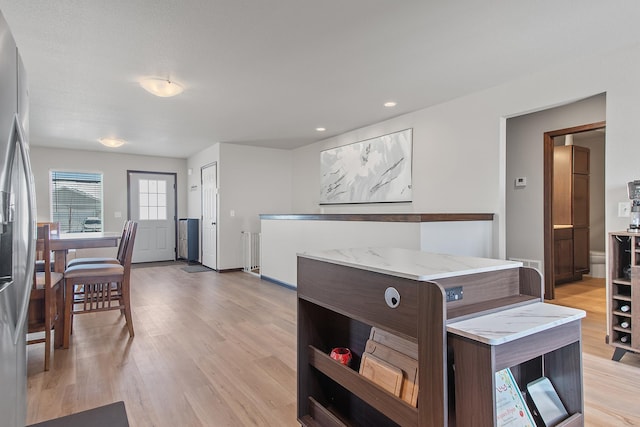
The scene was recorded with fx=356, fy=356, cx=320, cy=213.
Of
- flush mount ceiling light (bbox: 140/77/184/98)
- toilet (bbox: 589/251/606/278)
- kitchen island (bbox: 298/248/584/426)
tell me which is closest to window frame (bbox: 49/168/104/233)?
flush mount ceiling light (bbox: 140/77/184/98)

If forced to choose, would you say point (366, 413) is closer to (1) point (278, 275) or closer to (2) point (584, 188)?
(1) point (278, 275)

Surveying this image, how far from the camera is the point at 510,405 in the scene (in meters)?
0.96

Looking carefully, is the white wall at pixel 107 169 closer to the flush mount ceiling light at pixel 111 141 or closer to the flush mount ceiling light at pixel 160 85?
the flush mount ceiling light at pixel 111 141

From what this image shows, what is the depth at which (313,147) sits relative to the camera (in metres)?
6.46

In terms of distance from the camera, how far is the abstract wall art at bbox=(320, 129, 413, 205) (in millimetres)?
4590

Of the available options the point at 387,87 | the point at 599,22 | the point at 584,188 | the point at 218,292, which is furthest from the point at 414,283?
the point at 584,188

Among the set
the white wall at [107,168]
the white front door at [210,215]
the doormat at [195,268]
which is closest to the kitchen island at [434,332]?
the white front door at [210,215]

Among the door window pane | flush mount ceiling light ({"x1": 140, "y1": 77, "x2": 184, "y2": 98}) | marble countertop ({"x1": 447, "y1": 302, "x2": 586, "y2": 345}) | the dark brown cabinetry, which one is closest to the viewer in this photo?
marble countertop ({"x1": 447, "y1": 302, "x2": 586, "y2": 345})

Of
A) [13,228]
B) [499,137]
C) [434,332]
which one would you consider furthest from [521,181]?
[13,228]

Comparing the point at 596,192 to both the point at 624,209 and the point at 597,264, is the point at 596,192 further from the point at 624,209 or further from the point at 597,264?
the point at 624,209

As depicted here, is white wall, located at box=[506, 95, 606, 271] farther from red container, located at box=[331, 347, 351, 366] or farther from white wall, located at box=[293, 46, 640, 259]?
red container, located at box=[331, 347, 351, 366]

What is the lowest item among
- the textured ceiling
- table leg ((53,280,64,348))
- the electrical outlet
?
table leg ((53,280,64,348))

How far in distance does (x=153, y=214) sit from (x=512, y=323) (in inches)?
314

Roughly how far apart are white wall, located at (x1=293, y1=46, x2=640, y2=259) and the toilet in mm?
2148
